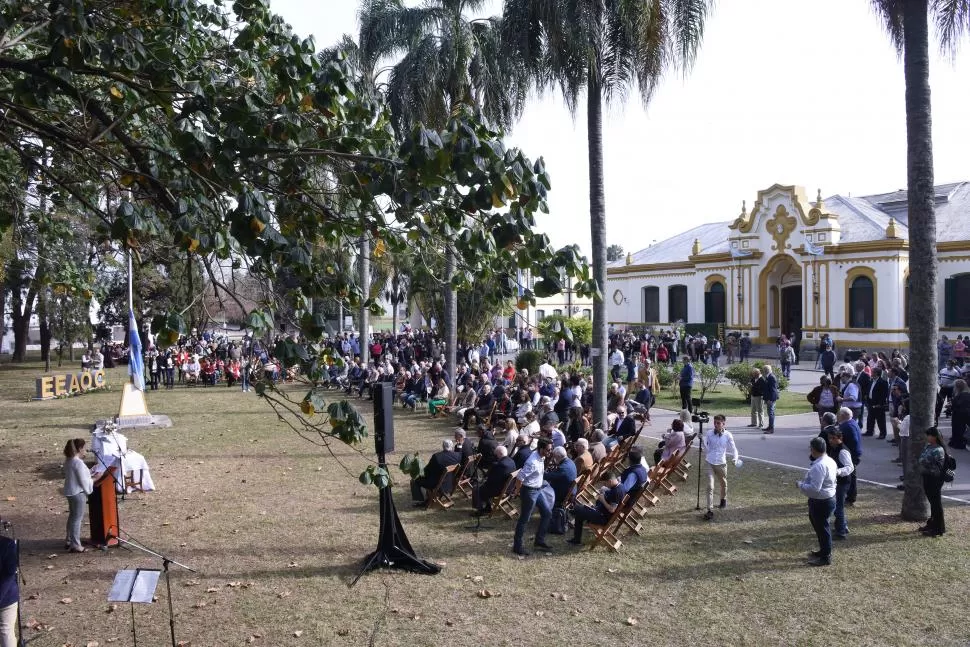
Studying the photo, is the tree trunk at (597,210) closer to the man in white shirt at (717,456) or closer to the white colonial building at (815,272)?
the man in white shirt at (717,456)

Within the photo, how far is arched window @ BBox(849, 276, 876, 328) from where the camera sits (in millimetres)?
35503

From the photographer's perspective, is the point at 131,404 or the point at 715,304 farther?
the point at 715,304

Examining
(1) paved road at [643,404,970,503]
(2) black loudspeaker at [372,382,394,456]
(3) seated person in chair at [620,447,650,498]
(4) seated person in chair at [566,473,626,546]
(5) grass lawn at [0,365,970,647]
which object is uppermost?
(2) black loudspeaker at [372,382,394,456]

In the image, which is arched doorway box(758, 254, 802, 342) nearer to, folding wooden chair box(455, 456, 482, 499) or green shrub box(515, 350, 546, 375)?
green shrub box(515, 350, 546, 375)

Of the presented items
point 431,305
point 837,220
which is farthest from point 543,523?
point 837,220

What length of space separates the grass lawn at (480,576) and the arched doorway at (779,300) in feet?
95.0

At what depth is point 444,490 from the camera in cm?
1169

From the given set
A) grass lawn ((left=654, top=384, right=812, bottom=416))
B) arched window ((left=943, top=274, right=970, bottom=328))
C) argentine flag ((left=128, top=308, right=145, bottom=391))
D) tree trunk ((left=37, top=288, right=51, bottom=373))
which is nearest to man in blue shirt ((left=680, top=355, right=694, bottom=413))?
grass lawn ((left=654, top=384, right=812, bottom=416))

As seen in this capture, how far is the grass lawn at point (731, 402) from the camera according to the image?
21.3 metres

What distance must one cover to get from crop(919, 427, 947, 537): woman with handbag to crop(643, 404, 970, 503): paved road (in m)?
2.22

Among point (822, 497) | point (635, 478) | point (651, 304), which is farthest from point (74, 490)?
point (651, 304)

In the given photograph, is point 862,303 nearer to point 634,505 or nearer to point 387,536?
point 634,505

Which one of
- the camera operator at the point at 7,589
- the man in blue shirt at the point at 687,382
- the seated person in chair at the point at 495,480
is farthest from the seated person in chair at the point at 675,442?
the camera operator at the point at 7,589

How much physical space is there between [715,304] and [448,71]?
27623 mm
